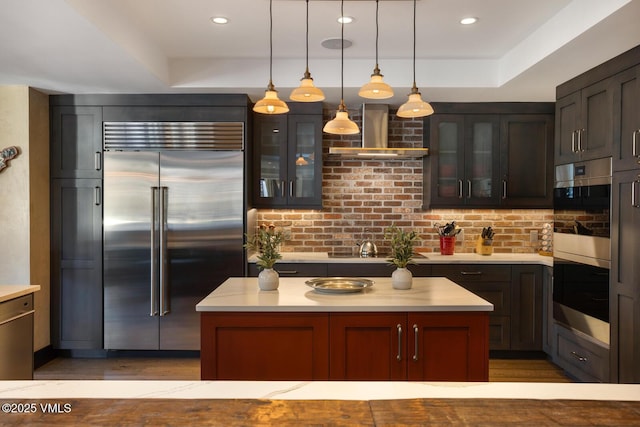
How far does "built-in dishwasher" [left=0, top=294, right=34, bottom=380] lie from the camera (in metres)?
2.74

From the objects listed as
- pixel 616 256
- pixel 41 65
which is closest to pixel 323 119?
pixel 41 65

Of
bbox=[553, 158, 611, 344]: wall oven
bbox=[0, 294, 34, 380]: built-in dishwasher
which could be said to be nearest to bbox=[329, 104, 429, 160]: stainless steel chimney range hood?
bbox=[553, 158, 611, 344]: wall oven

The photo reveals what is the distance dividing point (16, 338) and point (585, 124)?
157 inches

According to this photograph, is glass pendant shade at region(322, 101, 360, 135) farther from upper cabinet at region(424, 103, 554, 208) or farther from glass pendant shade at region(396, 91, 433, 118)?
upper cabinet at region(424, 103, 554, 208)

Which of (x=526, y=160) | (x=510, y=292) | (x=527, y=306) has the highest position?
(x=526, y=160)

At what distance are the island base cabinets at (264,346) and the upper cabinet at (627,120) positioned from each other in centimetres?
211

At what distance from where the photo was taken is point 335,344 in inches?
94.0

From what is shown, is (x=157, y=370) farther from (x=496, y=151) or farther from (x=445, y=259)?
(x=496, y=151)

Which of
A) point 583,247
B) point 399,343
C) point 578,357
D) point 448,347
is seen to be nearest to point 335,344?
point 399,343

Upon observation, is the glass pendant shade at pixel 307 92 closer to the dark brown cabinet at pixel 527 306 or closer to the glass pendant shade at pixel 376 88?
the glass pendant shade at pixel 376 88

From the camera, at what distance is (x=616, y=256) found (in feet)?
9.83

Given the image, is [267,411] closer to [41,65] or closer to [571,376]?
[41,65]

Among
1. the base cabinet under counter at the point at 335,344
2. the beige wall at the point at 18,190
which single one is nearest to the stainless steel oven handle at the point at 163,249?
the beige wall at the point at 18,190

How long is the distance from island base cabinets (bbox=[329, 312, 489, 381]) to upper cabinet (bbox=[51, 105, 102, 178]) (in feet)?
9.70
